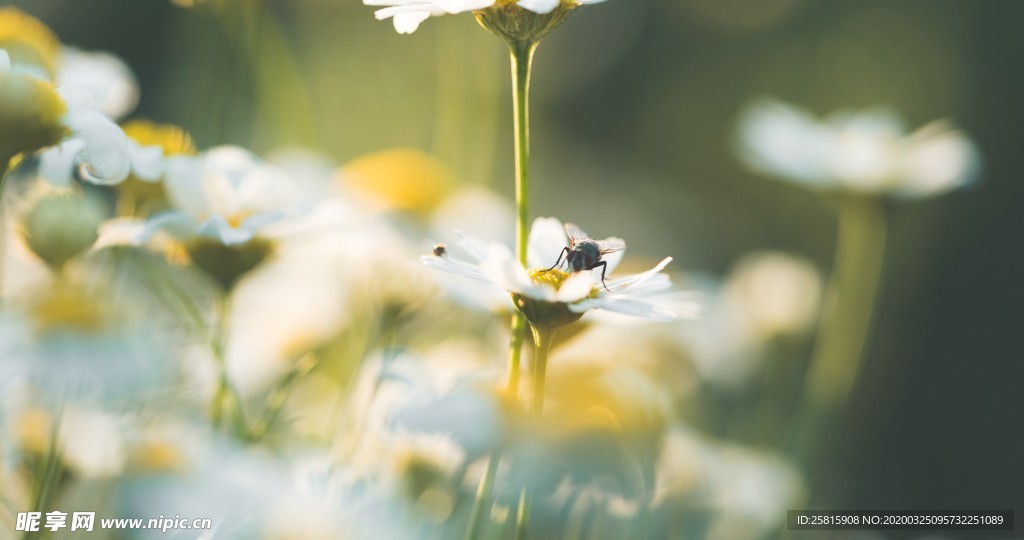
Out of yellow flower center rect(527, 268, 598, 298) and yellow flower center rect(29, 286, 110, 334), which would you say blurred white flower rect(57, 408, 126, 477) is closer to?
yellow flower center rect(29, 286, 110, 334)

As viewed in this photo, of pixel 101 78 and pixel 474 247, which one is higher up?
pixel 101 78

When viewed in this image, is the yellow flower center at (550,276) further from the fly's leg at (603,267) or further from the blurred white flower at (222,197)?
the blurred white flower at (222,197)

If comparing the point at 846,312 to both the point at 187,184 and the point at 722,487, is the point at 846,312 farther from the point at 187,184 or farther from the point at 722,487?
the point at 187,184

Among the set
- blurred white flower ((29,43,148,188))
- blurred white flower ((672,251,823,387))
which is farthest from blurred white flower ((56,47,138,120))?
blurred white flower ((672,251,823,387))

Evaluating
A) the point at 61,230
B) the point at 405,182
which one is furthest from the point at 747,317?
the point at 61,230

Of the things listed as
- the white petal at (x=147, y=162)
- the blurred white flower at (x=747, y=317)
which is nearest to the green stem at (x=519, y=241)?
the white petal at (x=147, y=162)

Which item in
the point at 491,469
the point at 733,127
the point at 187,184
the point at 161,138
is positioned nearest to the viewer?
the point at 491,469
